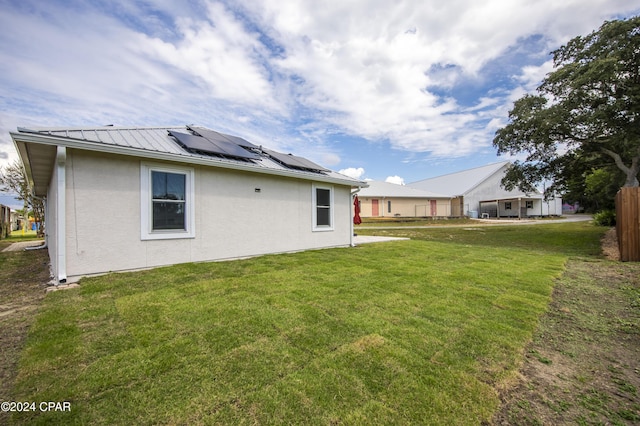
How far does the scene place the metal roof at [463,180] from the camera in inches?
1289

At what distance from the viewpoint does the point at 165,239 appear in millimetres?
5891

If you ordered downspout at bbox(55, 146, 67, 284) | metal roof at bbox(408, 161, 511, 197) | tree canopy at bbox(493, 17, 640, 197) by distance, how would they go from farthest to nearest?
metal roof at bbox(408, 161, 511, 197) → tree canopy at bbox(493, 17, 640, 197) → downspout at bbox(55, 146, 67, 284)

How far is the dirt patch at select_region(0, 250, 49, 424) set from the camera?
2.28 meters

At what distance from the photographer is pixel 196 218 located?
6.31 metres

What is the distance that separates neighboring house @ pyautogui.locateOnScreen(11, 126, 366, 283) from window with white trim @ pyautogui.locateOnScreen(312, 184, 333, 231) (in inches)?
15.2

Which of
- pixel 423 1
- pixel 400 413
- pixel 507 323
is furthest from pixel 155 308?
pixel 423 1

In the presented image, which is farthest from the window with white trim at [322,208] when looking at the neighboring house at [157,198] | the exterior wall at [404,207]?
the exterior wall at [404,207]

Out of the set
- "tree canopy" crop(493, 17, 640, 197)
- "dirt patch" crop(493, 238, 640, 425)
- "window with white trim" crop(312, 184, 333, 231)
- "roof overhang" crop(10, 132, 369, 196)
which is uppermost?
"tree canopy" crop(493, 17, 640, 197)

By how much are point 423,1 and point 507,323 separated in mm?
8675

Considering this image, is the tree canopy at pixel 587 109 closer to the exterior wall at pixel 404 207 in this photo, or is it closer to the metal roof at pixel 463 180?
the exterior wall at pixel 404 207

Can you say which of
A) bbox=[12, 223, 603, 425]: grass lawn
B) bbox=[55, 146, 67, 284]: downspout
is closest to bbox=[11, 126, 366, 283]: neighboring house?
bbox=[55, 146, 67, 284]: downspout

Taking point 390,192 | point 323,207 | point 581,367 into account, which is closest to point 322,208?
point 323,207

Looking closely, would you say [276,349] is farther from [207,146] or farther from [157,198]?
[207,146]

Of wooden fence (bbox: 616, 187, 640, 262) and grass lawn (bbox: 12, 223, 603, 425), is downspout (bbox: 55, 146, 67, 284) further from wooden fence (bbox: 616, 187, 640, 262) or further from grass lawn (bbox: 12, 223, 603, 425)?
wooden fence (bbox: 616, 187, 640, 262)
